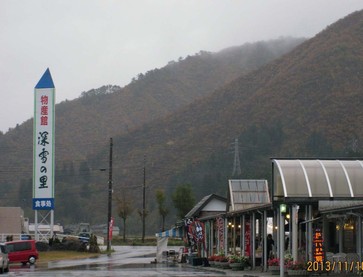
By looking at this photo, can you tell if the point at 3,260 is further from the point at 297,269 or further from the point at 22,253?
the point at 297,269

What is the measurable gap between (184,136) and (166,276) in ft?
415

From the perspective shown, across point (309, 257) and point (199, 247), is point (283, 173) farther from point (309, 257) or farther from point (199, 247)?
point (199, 247)

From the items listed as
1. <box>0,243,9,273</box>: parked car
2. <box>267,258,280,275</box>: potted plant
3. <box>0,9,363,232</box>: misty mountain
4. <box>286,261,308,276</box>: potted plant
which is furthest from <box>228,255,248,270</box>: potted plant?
<box>0,9,363,232</box>: misty mountain

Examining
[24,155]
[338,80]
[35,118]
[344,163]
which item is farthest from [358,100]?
[344,163]

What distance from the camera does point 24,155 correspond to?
168 m

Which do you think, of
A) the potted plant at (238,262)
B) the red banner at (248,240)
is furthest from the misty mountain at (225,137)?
the potted plant at (238,262)

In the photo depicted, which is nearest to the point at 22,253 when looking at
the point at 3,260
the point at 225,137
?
the point at 3,260

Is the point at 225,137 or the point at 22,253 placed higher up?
the point at 225,137

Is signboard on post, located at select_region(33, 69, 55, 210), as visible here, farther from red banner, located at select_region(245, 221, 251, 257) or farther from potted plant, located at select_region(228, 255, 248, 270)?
potted plant, located at select_region(228, 255, 248, 270)

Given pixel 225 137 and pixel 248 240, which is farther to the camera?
pixel 225 137

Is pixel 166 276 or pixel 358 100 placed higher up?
pixel 358 100
